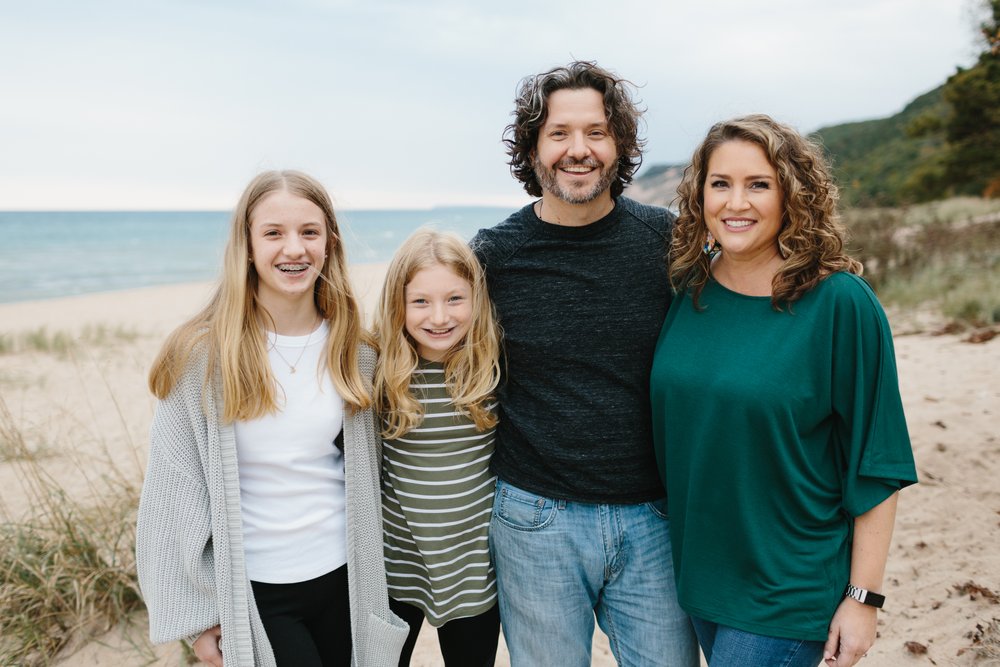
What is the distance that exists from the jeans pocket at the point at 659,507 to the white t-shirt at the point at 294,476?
3.55 ft

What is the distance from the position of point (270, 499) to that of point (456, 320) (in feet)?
2.95

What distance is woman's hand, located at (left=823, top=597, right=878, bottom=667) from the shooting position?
79.8 inches

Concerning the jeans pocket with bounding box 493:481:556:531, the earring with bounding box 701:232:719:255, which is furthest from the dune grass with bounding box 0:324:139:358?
the earring with bounding box 701:232:719:255

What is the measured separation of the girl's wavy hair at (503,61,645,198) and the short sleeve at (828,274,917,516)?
3.63 ft

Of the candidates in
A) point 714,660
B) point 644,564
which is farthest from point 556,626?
point 714,660

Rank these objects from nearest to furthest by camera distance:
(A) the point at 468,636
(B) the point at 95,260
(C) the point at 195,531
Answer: (C) the point at 195,531 → (A) the point at 468,636 → (B) the point at 95,260

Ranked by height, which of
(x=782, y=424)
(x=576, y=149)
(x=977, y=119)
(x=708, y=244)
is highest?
(x=977, y=119)

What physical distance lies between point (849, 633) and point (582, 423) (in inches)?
39.7

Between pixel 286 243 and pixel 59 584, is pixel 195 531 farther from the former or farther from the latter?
pixel 59 584

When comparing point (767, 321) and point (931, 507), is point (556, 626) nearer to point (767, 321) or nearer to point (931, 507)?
point (767, 321)

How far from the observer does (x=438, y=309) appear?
259cm

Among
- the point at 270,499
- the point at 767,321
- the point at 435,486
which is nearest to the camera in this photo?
the point at 767,321

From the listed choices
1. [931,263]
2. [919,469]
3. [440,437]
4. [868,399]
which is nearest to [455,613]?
[440,437]

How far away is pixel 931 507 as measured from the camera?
454 cm
